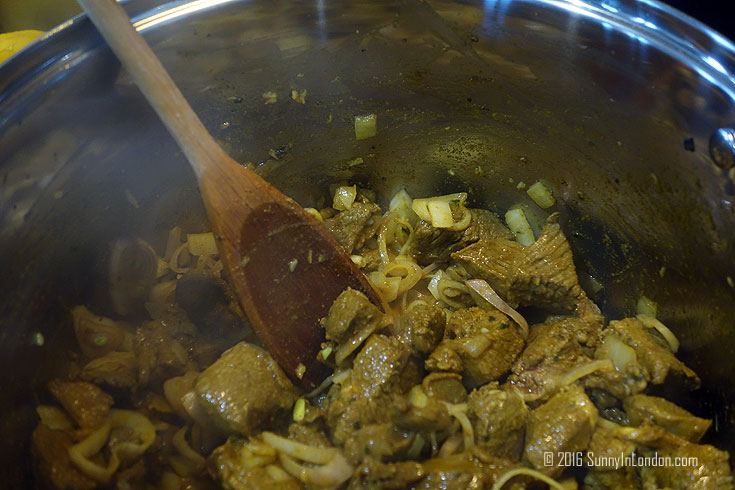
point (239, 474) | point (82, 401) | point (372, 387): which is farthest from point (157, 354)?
point (372, 387)

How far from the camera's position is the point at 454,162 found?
3660mm

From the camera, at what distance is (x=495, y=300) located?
339 cm

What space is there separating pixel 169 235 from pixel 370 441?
193 centimetres

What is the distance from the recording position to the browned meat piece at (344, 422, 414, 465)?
257 cm

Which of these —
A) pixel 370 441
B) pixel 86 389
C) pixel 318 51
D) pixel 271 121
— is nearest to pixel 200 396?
pixel 86 389

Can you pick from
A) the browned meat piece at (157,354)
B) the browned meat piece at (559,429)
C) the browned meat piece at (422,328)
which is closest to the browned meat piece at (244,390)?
the browned meat piece at (157,354)

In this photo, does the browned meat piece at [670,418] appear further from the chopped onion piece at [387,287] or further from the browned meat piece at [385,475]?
the chopped onion piece at [387,287]

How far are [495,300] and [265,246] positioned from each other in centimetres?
→ 149

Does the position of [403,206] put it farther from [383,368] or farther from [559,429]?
[559,429]

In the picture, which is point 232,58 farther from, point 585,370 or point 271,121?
point 585,370

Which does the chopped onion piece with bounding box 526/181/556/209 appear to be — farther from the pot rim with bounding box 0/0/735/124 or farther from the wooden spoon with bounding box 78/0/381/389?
the wooden spoon with bounding box 78/0/381/389

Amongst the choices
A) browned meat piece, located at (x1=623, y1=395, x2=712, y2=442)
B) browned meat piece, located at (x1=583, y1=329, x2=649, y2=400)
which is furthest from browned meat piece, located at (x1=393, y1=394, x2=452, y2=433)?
browned meat piece, located at (x1=623, y1=395, x2=712, y2=442)

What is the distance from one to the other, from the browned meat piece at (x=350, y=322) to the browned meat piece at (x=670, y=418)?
56.5 inches

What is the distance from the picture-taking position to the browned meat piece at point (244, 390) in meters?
2.74
